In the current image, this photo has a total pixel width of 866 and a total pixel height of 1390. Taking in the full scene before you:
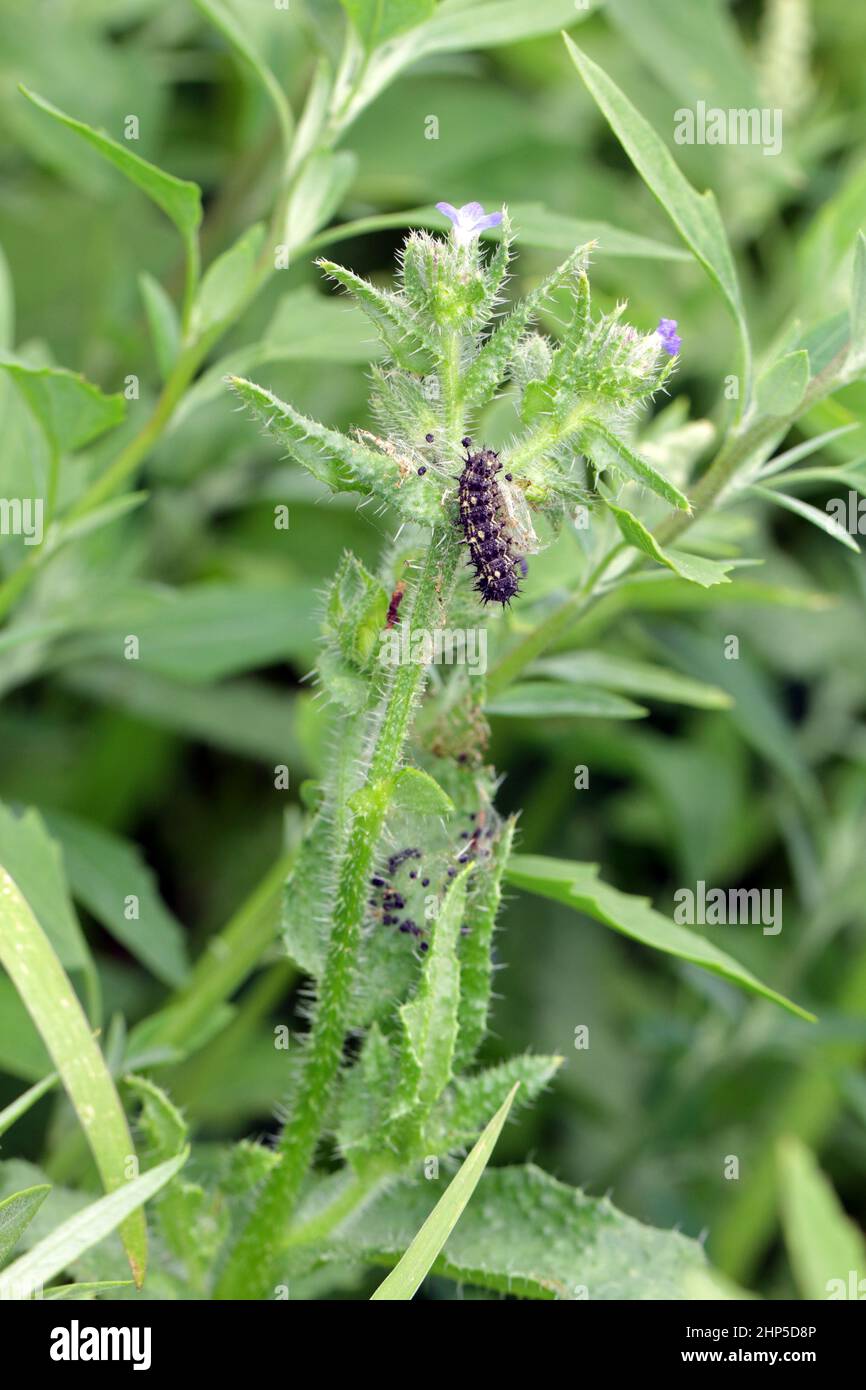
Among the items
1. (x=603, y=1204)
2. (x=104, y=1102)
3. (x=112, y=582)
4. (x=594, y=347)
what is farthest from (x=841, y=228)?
(x=104, y=1102)

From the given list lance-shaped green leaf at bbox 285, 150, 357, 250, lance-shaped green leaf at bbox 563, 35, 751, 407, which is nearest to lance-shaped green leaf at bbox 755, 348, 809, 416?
lance-shaped green leaf at bbox 563, 35, 751, 407

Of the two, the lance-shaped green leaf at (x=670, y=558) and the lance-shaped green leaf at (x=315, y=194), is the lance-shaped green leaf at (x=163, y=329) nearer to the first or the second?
the lance-shaped green leaf at (x=315, y=194)

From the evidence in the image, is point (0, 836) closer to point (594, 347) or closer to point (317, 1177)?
point (317, 1177)

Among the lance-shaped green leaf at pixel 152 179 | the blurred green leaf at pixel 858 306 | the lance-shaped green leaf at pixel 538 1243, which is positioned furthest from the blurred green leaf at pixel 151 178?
the lance-shaped green leaf at pixel 538 1243

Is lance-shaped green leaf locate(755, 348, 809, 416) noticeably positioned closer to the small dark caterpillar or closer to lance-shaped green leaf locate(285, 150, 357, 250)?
the small dark caterpillar

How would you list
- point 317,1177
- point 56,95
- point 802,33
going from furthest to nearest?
point 802,33 < point 56,95 < point 317,1177
